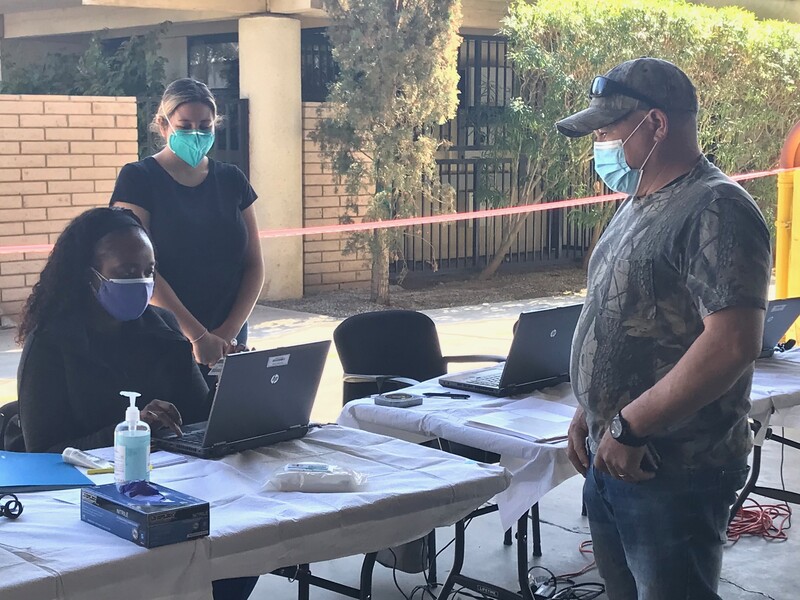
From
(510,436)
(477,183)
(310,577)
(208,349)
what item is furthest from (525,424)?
(477,183)

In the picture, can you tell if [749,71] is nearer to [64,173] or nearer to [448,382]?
[64,173]

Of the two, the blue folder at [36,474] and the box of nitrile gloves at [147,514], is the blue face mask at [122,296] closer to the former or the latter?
the blue folder at [36,474]

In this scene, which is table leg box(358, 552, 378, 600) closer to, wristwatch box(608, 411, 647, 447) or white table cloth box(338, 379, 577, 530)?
white table cloth box(338, 379, 577, 530)

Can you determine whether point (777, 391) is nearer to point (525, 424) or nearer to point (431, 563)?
point (525, 424)

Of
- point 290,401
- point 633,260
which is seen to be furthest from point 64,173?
point 633,260

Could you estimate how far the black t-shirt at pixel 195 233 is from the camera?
4.43 m

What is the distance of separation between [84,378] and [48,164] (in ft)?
20.0

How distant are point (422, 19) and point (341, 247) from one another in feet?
8.57

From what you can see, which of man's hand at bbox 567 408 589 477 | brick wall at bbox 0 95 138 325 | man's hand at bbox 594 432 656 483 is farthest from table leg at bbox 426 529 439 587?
brick wall at bbox 0 95 138 325

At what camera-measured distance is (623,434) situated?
2576 millimetres

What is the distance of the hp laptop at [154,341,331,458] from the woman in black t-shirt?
115 centimetres

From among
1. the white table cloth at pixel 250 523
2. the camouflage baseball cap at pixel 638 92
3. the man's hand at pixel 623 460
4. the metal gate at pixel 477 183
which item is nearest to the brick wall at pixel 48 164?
the metal gate at pixel 477 183

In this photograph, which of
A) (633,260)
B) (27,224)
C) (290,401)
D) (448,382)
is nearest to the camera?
(633,260)

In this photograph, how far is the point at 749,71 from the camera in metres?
12.1
